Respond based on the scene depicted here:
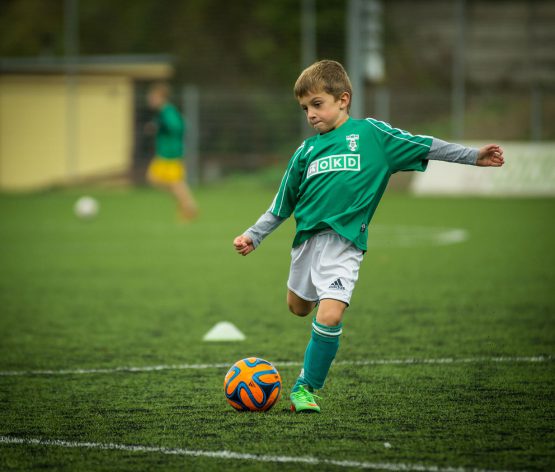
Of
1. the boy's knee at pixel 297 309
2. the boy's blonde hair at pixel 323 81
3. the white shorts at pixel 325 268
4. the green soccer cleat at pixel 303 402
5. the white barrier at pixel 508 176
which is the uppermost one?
the boy's blonde hair at pixel 323 81

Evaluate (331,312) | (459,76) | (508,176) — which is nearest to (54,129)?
(459,76)

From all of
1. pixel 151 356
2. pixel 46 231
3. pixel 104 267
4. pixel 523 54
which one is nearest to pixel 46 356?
pixel 151 356

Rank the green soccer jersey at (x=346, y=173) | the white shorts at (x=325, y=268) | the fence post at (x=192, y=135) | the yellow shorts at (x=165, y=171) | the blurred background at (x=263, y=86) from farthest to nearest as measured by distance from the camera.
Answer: the fence post at (x=192, y=135) < the blurred background at (x=263, y=86) < the yellow shorts at (x=165, y=171) < the green soccer jersey at (x=346, y=173) < the white shorts at (x=325, y=268)

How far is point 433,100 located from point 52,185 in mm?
10871

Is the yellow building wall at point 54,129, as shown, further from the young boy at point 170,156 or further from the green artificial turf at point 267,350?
the green artificial turf at point 267,350

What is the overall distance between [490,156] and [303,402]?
1.50m

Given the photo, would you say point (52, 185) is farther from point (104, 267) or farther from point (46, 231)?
point (104, 267)

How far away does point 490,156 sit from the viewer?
4.84 metres

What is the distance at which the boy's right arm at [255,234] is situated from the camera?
4891 millimetres

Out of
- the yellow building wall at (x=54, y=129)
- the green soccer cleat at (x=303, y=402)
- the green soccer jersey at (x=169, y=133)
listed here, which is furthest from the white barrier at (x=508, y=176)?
the green soccer cleat at (x=303, y=402)

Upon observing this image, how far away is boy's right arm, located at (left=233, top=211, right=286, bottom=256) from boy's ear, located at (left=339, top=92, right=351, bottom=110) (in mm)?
649

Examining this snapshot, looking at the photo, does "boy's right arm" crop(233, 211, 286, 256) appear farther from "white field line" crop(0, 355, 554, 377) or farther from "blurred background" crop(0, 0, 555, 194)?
"blurred background" crop(0, 0, 555, 194)

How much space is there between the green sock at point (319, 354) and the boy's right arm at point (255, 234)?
1.68ft

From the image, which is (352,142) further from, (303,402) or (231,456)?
(231,456)
